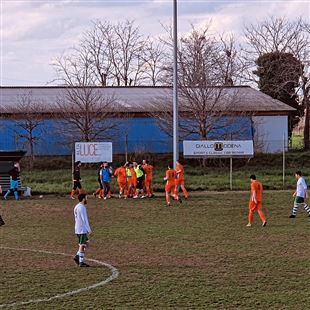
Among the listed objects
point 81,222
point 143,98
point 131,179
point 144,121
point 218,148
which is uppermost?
point 143,98

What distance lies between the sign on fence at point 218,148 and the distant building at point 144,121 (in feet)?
22.2

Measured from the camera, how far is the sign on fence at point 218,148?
123ft

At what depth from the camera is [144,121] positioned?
1879 inches

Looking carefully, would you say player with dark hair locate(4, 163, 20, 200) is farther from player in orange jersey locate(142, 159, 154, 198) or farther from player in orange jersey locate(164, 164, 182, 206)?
player in orange jersey locate(164, 164, 182, 206)

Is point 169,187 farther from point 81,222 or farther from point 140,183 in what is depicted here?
point 81,222

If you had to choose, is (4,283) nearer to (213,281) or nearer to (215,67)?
(213,281)

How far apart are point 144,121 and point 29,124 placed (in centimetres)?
742

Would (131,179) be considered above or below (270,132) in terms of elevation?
below

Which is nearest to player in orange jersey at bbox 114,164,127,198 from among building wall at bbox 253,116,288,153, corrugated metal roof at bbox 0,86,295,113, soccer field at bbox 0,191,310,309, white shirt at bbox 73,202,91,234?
soccer field at bbox 0,191,310,309

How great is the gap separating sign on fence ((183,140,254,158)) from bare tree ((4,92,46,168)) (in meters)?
10.2

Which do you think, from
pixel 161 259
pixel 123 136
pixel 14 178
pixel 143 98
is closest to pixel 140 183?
pixel 14 178

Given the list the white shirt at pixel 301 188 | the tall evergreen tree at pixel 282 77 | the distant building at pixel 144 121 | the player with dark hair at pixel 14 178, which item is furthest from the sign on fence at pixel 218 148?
the tall evergreen tree at pixel 282 77

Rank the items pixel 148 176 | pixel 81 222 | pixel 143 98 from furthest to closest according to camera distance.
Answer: pixel 143 98 → pixel 148 176 → pixel 81 222

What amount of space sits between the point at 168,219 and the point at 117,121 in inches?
883
